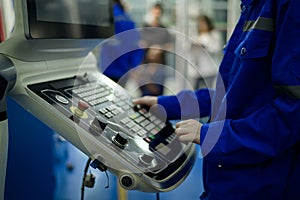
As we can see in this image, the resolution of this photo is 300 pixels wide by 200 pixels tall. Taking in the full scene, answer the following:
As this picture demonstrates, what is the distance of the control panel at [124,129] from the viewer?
0.67m

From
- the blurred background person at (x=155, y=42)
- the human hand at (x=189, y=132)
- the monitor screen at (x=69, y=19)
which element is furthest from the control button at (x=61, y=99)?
the blurred background person at (x=155, y=42)

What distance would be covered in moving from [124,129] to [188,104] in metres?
0.30

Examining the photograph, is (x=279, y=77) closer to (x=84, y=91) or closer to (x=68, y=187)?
(x=84, y=91)

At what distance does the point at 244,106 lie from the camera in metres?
0.73

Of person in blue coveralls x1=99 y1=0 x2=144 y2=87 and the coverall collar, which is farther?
person in blue coveralls x1=99 y1=0 x2=144 y2=87

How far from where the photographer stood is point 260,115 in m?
0.67

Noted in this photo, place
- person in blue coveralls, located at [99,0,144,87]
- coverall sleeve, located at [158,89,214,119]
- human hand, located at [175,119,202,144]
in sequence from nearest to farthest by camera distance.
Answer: human hand, located at [175,119,202,144]
coverall sleeve, located at [158,89,214,119]
person in blue coveralls, located at [99,0,144,87]

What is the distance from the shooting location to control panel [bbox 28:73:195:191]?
666mm

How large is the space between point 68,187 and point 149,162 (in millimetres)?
659

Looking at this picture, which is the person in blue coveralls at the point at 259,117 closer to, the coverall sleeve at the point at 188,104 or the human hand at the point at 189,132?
the human hand at the point at 189,132

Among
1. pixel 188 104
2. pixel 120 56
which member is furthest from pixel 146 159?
pixel 120 56

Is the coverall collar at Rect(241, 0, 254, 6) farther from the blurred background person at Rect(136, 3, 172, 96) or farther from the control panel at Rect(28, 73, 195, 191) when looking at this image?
the blurred background person at Rect(136, 3, 172, 96)

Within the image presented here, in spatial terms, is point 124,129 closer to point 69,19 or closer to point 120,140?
point 120,140

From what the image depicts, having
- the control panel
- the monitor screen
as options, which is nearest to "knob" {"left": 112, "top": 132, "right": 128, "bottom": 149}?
the control panel
